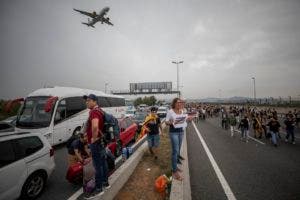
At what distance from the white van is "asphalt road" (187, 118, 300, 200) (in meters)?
6.83

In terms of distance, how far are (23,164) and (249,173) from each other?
20.8ft

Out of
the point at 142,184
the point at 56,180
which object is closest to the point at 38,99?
the point at 56,180

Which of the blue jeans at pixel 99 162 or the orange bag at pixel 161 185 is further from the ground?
the blue jeans at pixel 99 162

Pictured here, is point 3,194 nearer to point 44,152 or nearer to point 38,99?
point 44,152

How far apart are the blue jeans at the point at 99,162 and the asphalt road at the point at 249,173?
2196 millimetres

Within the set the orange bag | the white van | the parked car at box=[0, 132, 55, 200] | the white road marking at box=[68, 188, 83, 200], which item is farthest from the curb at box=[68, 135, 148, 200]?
the white van

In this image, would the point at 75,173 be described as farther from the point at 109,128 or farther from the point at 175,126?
the point at 175,126

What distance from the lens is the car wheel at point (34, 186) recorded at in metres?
4.20

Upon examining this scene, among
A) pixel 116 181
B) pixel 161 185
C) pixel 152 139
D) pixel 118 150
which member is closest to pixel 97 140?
pixel 116 181

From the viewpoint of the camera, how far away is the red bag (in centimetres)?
488

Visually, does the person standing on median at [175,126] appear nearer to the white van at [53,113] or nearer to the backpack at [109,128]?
the backpack at [109,128]

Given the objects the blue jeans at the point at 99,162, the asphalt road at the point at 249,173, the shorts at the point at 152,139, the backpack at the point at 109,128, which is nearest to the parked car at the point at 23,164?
the blue jeans at the point at 99,162

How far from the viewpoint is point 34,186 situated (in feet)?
14.7

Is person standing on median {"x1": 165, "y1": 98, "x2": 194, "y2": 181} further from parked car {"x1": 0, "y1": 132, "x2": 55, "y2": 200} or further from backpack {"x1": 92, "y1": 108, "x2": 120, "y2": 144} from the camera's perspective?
parked car {"x1": 0, "y1": 132, "x2": 55, "y2": 200}
